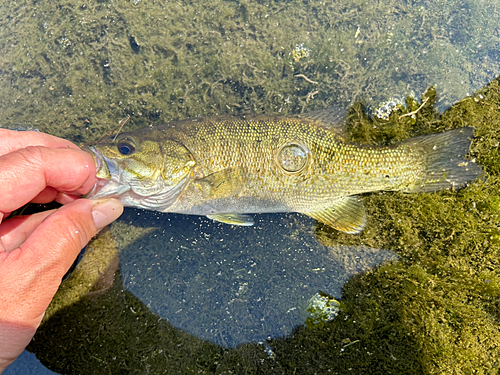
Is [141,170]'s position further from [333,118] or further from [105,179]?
[333,118]

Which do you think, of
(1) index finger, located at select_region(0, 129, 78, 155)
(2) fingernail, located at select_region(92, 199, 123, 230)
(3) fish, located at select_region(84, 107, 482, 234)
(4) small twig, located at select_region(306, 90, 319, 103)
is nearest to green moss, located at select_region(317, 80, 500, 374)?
(3) fish, located at select_region(84, 107, 482, 234)

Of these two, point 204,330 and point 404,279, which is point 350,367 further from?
point 204,330

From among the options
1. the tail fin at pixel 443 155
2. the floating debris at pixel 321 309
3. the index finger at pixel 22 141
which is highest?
the index finger at pixel 22 141

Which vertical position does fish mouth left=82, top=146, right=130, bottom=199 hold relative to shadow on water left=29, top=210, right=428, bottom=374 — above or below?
above

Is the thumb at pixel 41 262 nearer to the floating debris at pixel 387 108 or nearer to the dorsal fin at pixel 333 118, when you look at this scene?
the dorsal fin at pixel 333 118

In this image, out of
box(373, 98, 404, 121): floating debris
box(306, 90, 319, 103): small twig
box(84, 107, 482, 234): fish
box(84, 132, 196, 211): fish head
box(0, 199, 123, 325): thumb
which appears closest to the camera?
box(0, 199, 123, 325): thumb

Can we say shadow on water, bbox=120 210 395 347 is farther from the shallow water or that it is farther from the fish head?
the fish head

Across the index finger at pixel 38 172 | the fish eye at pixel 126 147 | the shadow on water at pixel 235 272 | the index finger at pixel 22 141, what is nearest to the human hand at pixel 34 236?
the index finger at pixel 38 172
